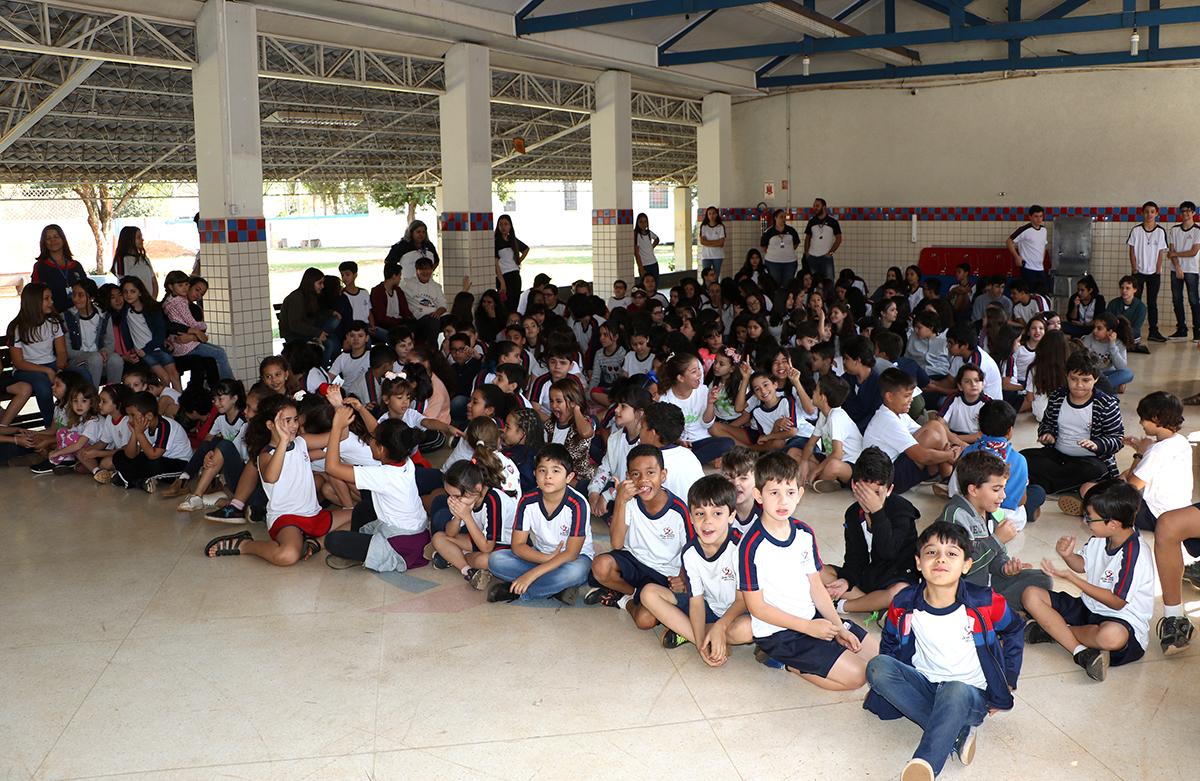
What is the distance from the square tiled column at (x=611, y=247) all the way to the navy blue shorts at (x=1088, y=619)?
32.4ft

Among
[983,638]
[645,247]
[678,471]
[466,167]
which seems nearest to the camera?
[983,638]

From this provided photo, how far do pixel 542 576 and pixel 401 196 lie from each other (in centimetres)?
2415

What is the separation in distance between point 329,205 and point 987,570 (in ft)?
106

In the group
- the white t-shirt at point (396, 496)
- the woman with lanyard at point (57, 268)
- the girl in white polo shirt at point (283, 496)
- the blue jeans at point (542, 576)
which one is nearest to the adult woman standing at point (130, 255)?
the woman with lanyard at point (57, 268)

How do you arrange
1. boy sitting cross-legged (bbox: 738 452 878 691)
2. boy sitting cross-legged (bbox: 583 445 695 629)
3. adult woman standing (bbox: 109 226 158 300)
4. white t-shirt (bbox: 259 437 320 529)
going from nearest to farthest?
boy sitting cross-legged (bbox: 738 452 878 691)
boy sitting cross-legged (bbox: 583 445 695 629)
white t-shirt (bbox: 259 437 320 529)
adult woman standing (bbox: 109 226 158 300)

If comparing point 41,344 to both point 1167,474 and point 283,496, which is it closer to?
point 283,496

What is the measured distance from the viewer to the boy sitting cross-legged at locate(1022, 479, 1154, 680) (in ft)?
12.4

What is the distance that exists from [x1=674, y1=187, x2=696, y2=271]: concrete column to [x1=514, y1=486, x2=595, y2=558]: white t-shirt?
23.0m

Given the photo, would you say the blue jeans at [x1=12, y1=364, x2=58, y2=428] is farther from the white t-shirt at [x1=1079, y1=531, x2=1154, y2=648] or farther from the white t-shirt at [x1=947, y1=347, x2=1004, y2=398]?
the white t-shirt at [x1=1079, y1=531, x2=1154, y2=648]

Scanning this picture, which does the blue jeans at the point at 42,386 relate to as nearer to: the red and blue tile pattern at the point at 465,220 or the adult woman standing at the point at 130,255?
the adult woman standing at the point at 130,255

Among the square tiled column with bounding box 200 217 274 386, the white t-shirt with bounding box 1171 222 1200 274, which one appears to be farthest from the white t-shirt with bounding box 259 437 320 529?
the white t-shirt with bounding box 1171 222 1200 274

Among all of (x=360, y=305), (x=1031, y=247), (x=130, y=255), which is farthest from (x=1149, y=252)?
(x=130, y=255)

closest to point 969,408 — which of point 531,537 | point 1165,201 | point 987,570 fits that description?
point 987,570

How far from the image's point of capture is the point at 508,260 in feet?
37.7
